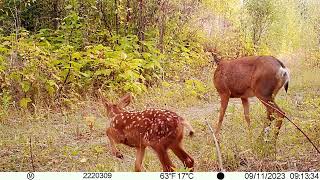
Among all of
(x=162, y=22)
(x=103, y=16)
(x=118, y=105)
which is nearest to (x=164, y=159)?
(x=118, y=105)

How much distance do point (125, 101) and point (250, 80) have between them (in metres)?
0.70

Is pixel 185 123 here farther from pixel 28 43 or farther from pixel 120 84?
pixel 28 43

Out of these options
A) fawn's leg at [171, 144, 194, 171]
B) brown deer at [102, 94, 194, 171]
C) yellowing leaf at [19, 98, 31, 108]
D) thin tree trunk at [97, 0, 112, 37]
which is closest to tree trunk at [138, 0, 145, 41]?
thin tree trunk at [97, 0, 112, 37]

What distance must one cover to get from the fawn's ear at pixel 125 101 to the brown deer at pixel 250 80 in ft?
Result: 1.28

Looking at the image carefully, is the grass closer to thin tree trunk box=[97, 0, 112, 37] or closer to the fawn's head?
the fawn's head

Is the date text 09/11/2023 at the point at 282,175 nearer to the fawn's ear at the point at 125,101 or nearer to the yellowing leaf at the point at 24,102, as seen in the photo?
the fawn's ear at the point at 125,101

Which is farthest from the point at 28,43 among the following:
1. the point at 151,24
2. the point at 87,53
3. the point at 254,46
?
the point at 254,46

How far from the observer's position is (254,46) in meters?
2.64

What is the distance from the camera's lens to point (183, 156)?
2.28 meters

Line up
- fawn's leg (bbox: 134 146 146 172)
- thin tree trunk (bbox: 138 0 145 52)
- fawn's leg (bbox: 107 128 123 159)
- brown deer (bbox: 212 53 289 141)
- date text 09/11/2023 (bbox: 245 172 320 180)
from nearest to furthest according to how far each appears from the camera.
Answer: date text 09/11/2023 (bbox: 245 172 320 180) → fawn's leg (bbox: 134 146 146 172) → fawn's leg (bbox: 107 128 123 159) → brown deer (bbox: 212 53 289 141) → thin tree trunk (bbox: 138 0 145 52)

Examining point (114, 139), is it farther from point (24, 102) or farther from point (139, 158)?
point (24, 102)

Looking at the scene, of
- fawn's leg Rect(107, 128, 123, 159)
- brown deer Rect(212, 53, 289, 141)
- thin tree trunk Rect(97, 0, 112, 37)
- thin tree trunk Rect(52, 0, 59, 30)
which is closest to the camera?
fawn's leg Rect(107, 128, 123, 159)

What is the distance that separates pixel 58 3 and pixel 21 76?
51 centimetres

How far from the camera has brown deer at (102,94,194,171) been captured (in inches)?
88.5
